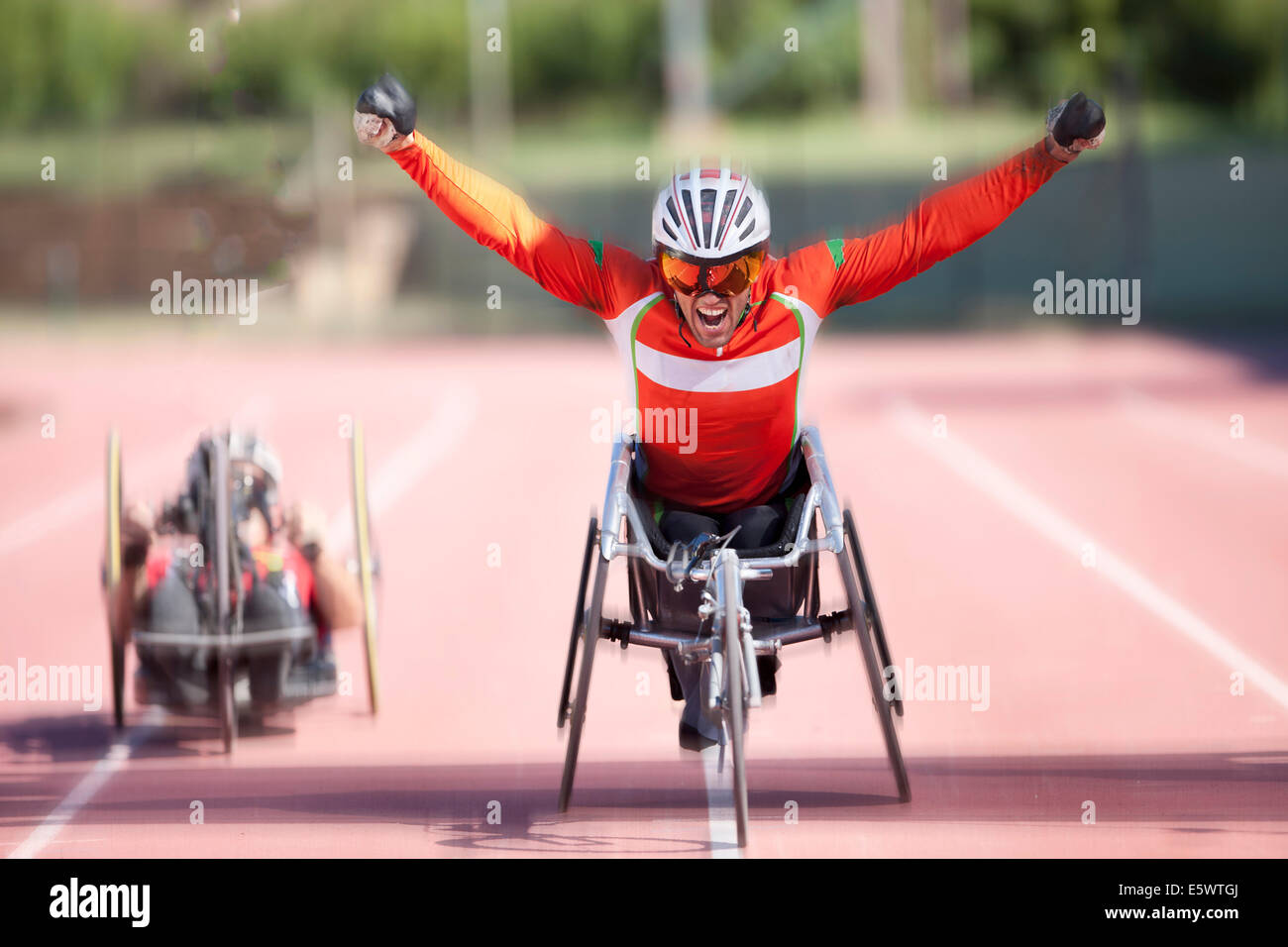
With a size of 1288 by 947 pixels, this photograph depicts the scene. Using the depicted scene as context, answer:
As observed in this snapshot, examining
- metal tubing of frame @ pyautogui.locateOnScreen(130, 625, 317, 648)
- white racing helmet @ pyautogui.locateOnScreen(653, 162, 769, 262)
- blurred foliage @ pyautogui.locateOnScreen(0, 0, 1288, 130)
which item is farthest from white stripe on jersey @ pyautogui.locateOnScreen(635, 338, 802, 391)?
blurred foliage @ pyautogui.locateOnScreen(0, 0, 1288, 130)

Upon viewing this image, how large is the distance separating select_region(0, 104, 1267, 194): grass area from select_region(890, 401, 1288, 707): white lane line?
24.2m

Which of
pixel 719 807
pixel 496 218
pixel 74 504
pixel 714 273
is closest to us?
pixel 714 273

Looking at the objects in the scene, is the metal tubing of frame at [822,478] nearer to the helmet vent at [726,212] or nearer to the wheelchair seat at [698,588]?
the wheelchair seat at [698,588]

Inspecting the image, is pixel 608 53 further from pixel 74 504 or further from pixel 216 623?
pixel 216 623

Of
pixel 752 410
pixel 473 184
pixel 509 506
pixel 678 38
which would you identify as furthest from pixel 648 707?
pixel 678 38

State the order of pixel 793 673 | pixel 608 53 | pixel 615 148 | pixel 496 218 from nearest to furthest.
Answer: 1. pixel 496 218
2. pixel 793 673
3. pixel 615 148
4. pixel 608 53

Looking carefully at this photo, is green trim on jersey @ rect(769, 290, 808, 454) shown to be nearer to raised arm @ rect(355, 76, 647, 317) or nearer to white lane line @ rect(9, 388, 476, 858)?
raised arm @ rect(355, 76, 647, 317)

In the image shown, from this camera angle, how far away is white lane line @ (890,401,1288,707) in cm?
880

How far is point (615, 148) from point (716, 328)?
44.1m

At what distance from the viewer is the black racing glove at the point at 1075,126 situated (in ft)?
19.9

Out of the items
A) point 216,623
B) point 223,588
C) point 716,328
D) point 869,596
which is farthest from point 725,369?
point 216,623

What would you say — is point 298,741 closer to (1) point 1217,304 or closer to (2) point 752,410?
(2) point 752,410

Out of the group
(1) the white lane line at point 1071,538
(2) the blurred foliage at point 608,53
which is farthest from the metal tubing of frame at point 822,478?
(2) the blurred foliage at point 608,53

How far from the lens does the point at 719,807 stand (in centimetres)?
660
